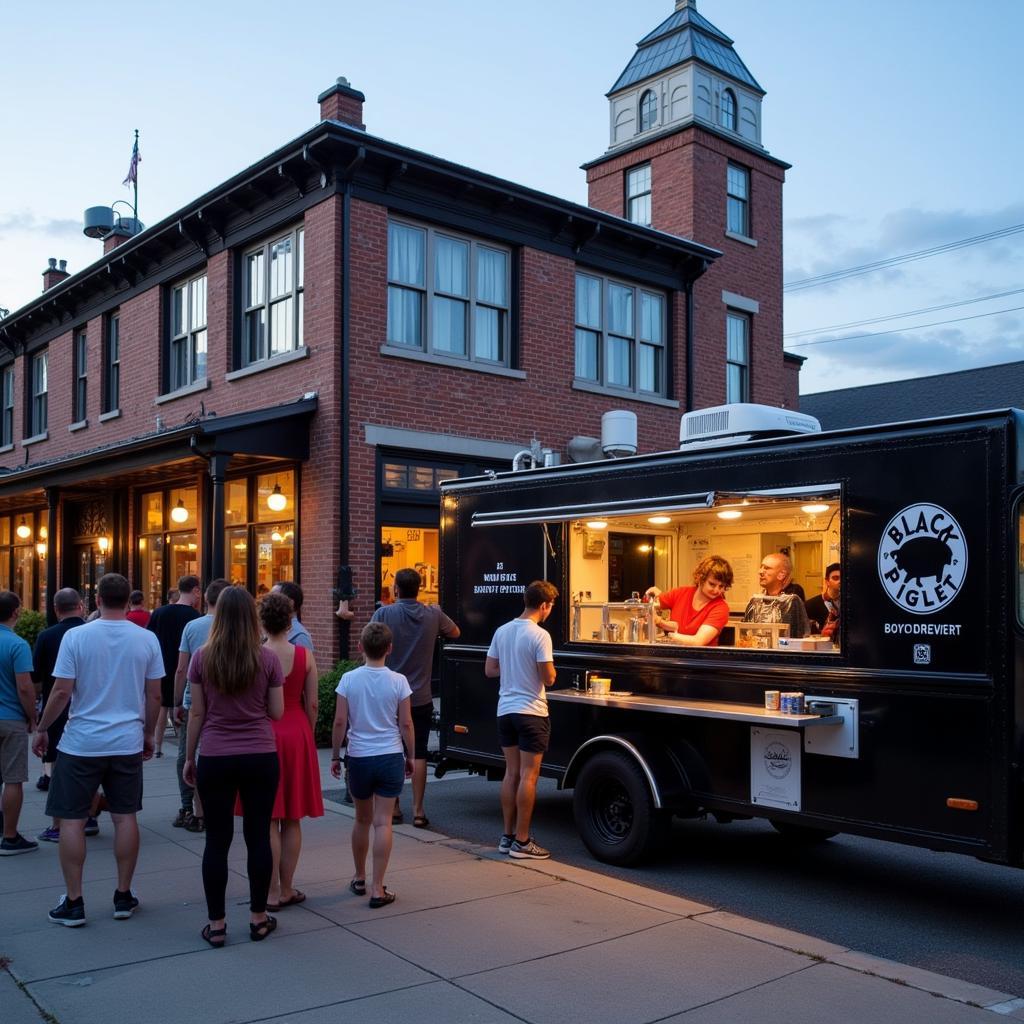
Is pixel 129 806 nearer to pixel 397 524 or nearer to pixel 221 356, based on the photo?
pixel 397 524

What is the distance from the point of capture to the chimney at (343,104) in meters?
14.4

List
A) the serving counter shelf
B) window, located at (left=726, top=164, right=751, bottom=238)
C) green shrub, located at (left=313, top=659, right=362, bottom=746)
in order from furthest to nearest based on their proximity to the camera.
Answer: window, located at (left=726, top=164, right=751, bottom=238)
green shrub, located at (left=313, top=659, right=362, bottom=746)
the serving counter shelf

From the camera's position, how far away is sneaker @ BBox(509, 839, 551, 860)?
24.9 ft

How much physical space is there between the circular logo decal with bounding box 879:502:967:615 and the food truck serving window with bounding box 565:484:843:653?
1.61 feet

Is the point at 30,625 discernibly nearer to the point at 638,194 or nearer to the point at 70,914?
the point at 638,194

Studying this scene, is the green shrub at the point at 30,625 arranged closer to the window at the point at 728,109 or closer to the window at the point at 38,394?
the window at the point at 38,394

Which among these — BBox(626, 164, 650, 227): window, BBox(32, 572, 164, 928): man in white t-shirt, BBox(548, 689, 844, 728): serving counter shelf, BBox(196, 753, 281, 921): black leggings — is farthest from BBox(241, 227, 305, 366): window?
BBox(196, 753, 281, 921): black leggings

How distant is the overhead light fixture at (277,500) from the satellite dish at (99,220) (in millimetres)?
10501

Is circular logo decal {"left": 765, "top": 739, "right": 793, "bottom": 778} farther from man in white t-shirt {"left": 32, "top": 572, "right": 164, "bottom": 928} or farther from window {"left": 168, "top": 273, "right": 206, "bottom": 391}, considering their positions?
window {"left": 168, "top": 273, "right": 206, "bottom": 391}

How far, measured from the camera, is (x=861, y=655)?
6.38 m

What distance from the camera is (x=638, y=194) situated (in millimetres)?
20609

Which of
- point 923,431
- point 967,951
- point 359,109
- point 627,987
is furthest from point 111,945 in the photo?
point 359,109

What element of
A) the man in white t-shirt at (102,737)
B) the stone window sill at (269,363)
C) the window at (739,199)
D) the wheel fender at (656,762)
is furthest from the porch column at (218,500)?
the window at (739,199)

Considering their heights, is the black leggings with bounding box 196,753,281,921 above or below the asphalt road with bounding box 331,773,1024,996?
above
